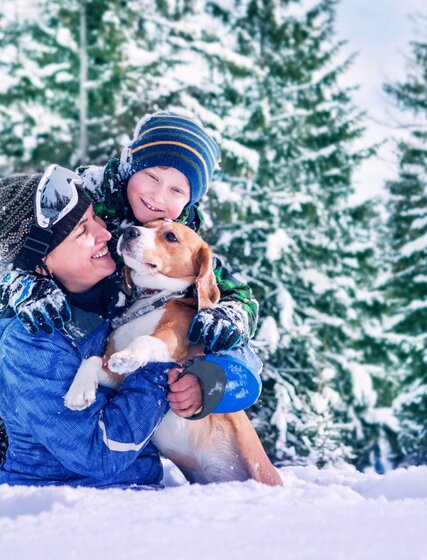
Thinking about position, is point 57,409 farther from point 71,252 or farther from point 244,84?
point 244,84

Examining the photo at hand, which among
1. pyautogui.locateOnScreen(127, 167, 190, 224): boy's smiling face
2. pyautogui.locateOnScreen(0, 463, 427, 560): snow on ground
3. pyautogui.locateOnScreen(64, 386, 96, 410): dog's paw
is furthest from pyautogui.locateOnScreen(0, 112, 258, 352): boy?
pyautogui.locateOnScreen(0, 463, 427, 560): snow on ground

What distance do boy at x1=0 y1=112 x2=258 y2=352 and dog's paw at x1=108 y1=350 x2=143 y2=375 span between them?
38 cm

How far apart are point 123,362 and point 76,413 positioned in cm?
31

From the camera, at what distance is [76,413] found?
2850 millimetres

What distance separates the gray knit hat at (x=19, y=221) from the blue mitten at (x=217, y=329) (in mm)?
827

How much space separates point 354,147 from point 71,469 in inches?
641

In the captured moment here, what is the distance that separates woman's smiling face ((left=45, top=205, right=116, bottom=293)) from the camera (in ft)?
10.6

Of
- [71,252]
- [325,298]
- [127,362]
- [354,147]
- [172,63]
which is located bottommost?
[127,362]

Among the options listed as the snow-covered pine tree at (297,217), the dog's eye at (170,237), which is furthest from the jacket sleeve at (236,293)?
the snow-covered pine tree at (297,217)

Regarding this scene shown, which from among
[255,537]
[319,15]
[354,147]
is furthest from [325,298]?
[255,537]

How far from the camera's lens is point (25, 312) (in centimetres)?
290

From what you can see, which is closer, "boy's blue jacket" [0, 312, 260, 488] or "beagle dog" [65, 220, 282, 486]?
"boy's blue jacket" [0, 312, 260, 488]

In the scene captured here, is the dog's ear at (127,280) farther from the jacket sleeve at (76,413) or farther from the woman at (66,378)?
the jacket sleeve at (76,413)

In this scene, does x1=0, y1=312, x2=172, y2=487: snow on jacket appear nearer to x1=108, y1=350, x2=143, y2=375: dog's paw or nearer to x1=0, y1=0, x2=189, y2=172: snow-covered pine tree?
x1=108, y1=350, x2=143, y2=375: dog's paw
